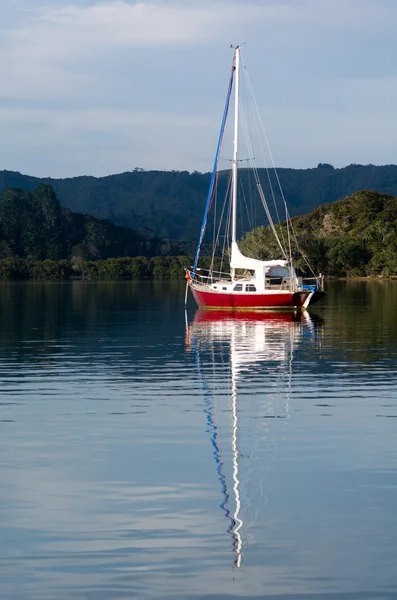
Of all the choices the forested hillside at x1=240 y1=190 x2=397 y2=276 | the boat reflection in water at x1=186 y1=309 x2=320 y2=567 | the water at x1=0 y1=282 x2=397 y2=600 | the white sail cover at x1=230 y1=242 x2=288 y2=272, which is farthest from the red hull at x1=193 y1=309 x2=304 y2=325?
the forested hillside at x1=240 y1=190 x2=397 y2=276

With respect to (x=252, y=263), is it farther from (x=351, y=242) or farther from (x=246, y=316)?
(x=351, y=242)

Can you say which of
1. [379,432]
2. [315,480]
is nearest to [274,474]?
[315,480]

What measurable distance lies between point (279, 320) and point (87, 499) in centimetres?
3852

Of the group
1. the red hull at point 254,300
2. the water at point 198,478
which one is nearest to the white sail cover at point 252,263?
the red hull at point 254,300

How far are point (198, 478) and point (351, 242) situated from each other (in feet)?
405

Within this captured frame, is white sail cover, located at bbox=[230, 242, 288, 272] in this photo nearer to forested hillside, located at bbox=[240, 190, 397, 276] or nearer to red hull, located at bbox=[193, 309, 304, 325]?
red hull, located at bbox=[193, 309, 304, 325]

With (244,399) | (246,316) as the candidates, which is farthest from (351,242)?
(244,399)

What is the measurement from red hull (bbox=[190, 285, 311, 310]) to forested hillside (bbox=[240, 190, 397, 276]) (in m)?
60.9

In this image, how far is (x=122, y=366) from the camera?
28.2 meters

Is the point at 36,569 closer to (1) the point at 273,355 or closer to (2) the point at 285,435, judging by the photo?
(2) the point at 285,435

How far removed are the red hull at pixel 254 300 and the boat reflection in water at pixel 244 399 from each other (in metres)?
8.86

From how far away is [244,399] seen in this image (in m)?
21.2

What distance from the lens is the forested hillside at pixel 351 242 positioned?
422 feet

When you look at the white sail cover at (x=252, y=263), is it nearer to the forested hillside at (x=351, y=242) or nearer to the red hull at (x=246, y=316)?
the red hull at (x=246, y=316)
